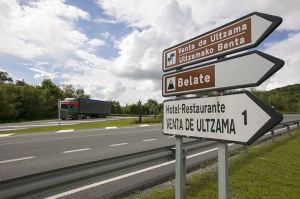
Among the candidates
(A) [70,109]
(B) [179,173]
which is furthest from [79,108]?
(B) [179,173]

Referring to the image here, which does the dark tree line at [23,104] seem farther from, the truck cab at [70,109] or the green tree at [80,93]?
the green tree at [80,93]

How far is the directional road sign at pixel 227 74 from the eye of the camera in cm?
277

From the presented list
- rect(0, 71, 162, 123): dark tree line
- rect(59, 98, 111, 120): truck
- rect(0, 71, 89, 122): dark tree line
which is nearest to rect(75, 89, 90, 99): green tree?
rect(0, 71, 162, 123): dark tree line

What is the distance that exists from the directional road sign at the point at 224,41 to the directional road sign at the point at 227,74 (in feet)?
0.46

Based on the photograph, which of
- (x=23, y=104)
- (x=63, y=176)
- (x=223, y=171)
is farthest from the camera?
(x=23, y=104)

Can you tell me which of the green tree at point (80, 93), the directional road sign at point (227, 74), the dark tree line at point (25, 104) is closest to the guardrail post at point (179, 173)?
the directional road sign at point (227, 74)

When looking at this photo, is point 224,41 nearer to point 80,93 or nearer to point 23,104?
point 23,104

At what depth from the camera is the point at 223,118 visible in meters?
3.26

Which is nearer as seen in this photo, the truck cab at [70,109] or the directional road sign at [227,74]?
the directional road sign at [227,74]

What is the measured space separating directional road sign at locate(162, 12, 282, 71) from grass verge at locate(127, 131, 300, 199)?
284 centimetres

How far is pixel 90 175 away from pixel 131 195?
1.70m

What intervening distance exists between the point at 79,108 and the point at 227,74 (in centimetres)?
4473

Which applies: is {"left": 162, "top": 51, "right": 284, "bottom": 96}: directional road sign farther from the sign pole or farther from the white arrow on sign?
the sign pole

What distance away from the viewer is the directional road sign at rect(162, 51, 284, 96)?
9.08 feet
